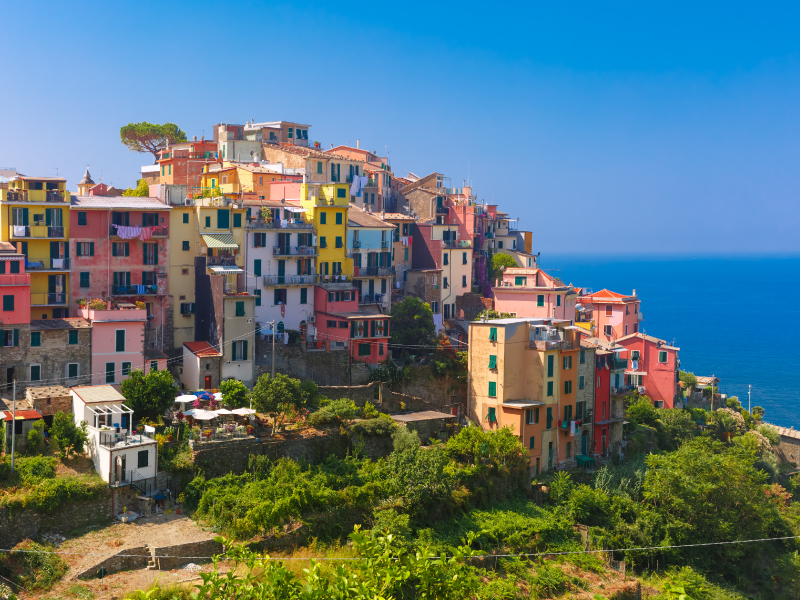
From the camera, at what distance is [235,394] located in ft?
157

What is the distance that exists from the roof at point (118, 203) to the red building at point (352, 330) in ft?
39.7

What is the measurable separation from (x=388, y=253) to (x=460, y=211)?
46.0 ft

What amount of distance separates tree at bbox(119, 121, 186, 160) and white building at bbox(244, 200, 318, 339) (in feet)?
103

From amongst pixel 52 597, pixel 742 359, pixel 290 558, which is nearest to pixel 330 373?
pixel 290 558

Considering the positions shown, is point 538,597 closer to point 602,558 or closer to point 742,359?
point 602,558

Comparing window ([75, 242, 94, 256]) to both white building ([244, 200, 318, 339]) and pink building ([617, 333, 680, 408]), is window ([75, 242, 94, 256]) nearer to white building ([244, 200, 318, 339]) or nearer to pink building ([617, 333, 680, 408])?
white building ([244, 200, 318, 339])

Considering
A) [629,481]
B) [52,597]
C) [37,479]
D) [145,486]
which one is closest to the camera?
[52,597]

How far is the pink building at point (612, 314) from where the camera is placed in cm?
7650

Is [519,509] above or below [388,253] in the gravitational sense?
below

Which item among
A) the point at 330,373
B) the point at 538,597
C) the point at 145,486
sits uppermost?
the point at 330,373

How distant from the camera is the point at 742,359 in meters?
140

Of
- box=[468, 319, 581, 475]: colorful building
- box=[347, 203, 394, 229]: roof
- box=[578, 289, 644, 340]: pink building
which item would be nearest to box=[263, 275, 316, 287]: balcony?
box=[347, 203, 394, 229]: roof

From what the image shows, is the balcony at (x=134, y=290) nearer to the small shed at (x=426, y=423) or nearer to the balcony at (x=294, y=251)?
the balcony at (x=294, y=251)

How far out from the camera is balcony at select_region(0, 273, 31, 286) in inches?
1864
